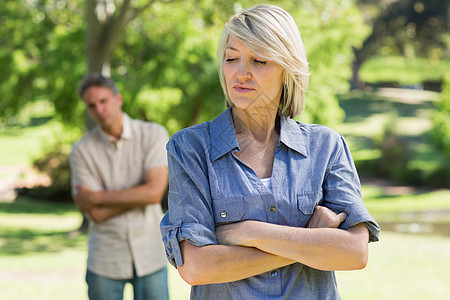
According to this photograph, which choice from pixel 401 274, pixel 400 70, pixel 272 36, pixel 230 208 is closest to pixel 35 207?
pixel 401 274

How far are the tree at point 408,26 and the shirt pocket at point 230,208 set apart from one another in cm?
3910

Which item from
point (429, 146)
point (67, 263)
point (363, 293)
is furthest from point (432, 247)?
point (429, 146)

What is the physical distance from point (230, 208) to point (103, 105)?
78.5 inches

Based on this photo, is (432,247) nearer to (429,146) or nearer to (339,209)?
(339,209)

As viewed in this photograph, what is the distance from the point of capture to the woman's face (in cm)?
199

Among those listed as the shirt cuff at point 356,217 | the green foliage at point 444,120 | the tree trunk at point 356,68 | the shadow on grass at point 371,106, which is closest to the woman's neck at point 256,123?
the shirt cuff at point 356,217

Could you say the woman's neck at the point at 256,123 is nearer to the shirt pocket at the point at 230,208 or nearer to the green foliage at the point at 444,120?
the shirt pocket at the point at 230,208

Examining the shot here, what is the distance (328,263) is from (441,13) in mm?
39590

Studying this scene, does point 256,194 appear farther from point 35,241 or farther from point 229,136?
point 35,241

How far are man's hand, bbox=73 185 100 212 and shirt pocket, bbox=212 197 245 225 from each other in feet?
5.97

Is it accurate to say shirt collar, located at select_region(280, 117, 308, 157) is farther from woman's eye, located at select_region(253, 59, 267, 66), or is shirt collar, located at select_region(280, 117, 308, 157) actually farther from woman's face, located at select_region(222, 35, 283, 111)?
woman's eye, located at select_region(253, 59, 267, 66)

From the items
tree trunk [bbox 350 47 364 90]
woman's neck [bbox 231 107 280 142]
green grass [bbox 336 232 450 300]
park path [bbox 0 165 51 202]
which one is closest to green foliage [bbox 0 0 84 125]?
park path [bbox 0 165 51 202]

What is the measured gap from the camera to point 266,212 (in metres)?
1.94

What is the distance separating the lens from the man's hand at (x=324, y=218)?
1.93 meters
